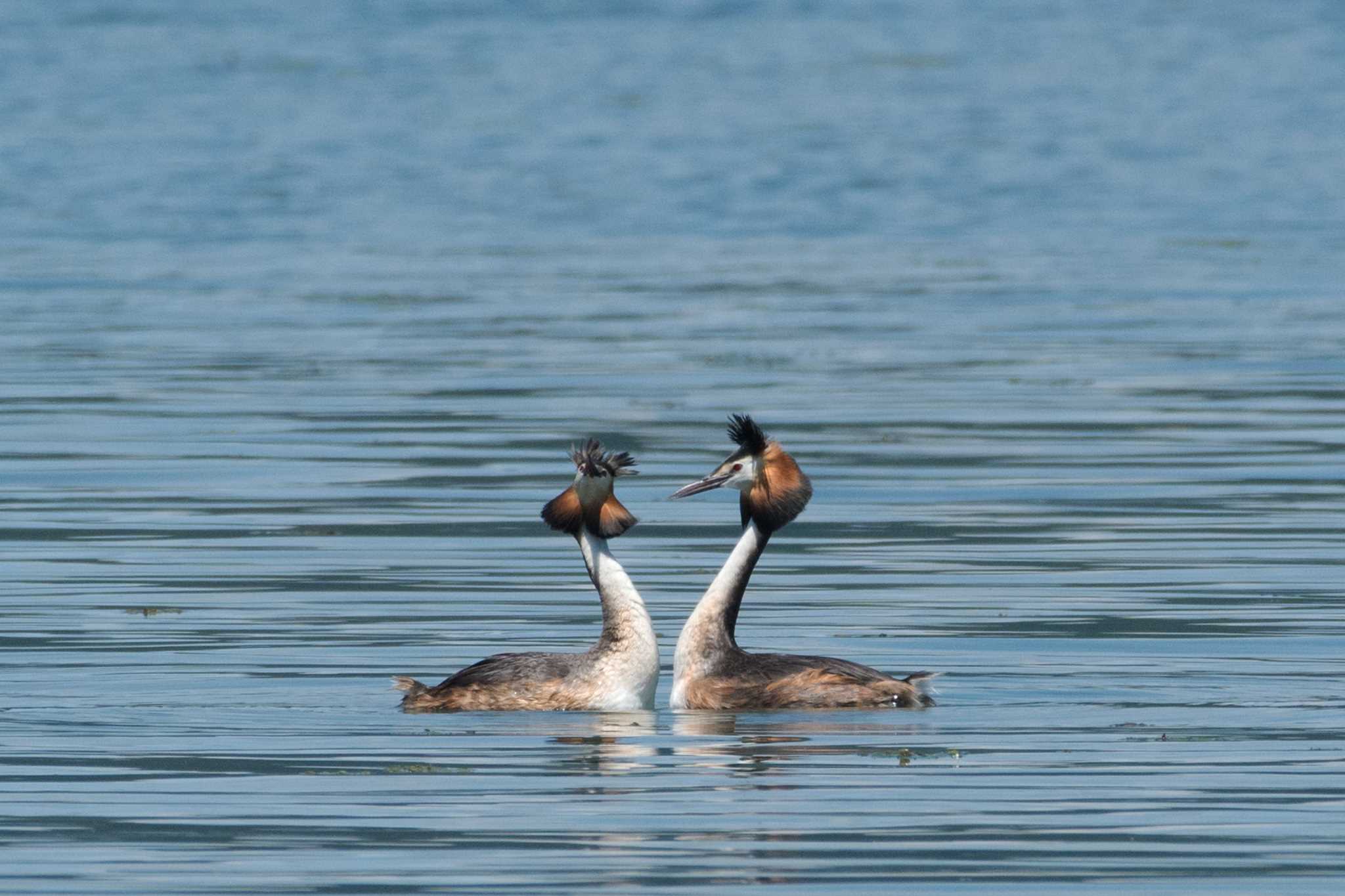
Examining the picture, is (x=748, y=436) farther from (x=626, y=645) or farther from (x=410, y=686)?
(x=410, y=686)

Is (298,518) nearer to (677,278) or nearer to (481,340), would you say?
(481,340)

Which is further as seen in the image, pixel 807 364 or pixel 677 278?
pixel 677 278

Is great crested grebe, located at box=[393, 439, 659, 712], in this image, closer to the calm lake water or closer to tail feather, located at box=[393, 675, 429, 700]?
tail feather, located at box=[393, 675, 429, 700]

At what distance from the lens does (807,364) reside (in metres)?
31.9

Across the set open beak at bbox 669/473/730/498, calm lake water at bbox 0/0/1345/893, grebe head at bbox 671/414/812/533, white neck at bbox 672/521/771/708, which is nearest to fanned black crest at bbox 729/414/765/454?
grebe head at bbox 671/414/812/533

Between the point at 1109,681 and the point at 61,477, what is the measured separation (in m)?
10.2

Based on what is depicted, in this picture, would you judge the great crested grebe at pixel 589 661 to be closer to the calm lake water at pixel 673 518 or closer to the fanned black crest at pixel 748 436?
the calm lake water at pixel 673 518

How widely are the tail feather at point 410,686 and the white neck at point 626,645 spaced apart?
851 mm

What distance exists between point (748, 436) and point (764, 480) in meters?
0.28

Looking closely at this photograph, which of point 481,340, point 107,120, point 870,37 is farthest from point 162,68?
point 481,340

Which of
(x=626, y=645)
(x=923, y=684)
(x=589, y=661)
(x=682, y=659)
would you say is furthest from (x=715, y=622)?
(x=923, y=684)

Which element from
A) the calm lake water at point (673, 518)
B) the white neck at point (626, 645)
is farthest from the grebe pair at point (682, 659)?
the calm lake water at point (673, 518)

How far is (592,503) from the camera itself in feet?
50.1

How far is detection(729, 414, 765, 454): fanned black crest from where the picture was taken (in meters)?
15.3
